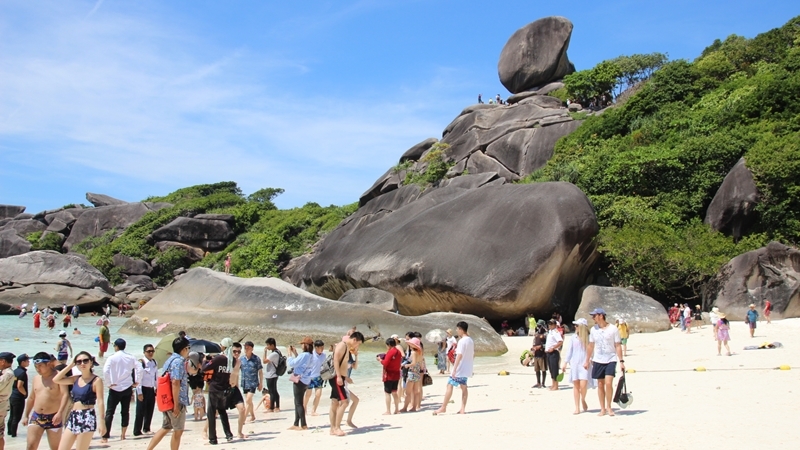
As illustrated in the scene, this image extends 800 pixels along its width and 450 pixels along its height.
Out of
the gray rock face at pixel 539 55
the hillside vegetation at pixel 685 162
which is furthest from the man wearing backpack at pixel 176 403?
the gray rock face at pixel 539 55

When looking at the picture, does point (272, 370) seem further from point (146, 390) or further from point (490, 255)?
point (490, 255)

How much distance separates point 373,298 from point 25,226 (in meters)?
49.0

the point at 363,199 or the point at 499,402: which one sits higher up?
the point at 363,199

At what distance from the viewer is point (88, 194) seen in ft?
219

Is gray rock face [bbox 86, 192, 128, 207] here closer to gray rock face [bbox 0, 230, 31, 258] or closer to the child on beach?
gray rock face [bbox 0, 230, 31, 258]

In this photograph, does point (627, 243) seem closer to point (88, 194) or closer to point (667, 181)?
point (667, 181)

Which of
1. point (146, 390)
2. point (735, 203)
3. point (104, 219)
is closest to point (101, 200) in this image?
point (104, 219)

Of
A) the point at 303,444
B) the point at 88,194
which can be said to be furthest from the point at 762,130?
the point at 88,194

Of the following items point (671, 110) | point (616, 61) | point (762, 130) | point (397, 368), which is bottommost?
point (397, 368)

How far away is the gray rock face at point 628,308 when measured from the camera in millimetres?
20500

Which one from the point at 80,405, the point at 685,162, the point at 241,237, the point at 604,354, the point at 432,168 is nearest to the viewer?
the point at 80,405

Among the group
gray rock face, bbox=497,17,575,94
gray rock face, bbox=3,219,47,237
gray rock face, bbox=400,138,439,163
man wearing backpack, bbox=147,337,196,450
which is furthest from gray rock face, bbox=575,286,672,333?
gray rock face, bbox=3,219,47,237

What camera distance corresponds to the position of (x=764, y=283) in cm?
2070

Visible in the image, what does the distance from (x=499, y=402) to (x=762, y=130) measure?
23189 mm
